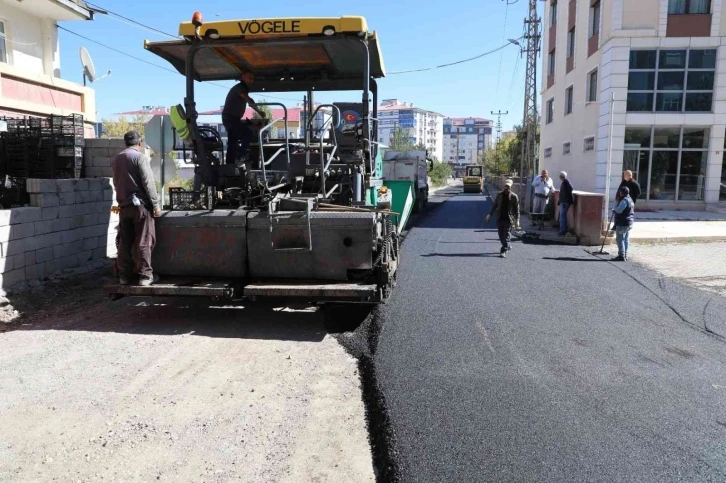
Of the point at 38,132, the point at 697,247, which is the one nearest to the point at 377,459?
the point at 38,132

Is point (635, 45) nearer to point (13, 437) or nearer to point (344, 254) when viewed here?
point (344, 254)

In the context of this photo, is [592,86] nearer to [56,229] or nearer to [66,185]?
[66,185]

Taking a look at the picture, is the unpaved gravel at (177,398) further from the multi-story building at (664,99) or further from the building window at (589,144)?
the building window at (589,144)

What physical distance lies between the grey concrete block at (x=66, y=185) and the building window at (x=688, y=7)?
19.8m

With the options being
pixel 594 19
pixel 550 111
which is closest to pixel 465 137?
pixel 550 111

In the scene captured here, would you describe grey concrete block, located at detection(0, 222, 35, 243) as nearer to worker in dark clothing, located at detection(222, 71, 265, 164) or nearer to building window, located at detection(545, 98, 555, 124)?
worker in dark clothing, located at detection(222, 71, 265, 164)

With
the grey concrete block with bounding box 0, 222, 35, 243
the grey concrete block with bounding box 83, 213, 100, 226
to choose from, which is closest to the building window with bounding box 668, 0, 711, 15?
the grey concrete block with bounding box 83, 213, 100, 226

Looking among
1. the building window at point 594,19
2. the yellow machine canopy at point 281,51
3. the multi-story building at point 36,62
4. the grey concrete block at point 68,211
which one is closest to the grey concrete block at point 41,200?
the grey concrete block at point 68,211

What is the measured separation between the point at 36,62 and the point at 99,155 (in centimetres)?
770

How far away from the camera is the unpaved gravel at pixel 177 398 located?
3.26 metres

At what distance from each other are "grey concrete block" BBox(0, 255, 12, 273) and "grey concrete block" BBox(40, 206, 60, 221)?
0.68 m

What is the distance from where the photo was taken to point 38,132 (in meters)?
8.36

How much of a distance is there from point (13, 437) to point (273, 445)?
1.62 m

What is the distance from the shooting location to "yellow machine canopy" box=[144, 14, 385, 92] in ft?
19.4
